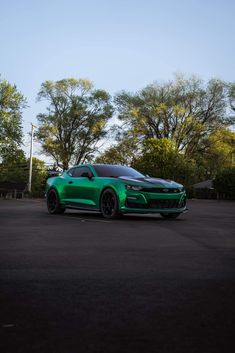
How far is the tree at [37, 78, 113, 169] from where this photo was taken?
59.4 meters

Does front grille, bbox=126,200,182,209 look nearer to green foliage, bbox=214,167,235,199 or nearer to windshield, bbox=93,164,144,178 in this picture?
windshield, bbox=93,164,144,178

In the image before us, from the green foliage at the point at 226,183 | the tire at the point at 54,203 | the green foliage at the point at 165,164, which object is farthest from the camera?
the green foliage at the point at 165,164

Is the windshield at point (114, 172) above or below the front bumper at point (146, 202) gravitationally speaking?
above

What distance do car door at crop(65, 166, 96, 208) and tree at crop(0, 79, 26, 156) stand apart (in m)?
34.7

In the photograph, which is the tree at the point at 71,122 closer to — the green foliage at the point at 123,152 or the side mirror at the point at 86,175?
the green foliage at the point at 123,152

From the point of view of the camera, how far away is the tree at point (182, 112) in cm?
5681

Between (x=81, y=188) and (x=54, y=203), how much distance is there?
1425mm

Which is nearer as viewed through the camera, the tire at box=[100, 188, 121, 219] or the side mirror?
the tire at box=[100, 188, 121, 219]

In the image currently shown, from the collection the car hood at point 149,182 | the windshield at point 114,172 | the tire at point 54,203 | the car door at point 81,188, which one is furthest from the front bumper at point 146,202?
the tire at point 54,203

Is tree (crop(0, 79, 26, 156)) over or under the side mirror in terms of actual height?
over

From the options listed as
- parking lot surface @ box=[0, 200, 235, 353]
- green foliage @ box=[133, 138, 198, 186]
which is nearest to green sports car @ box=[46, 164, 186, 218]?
parking lot surface @ box=[0, 200, 235, 353]

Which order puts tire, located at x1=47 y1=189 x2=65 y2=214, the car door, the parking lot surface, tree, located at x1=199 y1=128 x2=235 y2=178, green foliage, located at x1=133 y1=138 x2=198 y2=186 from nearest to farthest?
1. the parking lot surface
2. the car door
3. tire, located at x1=47 y1=189 x2=65 y2=214
4. green foliage, located at x1=133 y1=138 x2=198 y2=186
5. tree, located at x1=199 y1=128 x2=235 y2=178

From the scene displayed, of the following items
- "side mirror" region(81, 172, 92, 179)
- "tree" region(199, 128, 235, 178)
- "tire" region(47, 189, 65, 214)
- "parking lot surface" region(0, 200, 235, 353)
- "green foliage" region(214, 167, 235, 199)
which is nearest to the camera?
"parking lot surface" region(0, 200, 235, 353)

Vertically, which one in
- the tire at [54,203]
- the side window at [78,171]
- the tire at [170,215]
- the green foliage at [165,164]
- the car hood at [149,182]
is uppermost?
the green foliage at [165,164]
